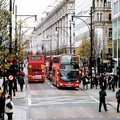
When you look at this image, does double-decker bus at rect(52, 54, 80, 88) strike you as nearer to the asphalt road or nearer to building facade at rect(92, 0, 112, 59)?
the asphalt road

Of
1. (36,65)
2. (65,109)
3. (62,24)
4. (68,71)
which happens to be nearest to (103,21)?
(36,65)

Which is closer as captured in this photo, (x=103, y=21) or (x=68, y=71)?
(x=68, y=71)

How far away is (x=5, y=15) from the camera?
24625 mm

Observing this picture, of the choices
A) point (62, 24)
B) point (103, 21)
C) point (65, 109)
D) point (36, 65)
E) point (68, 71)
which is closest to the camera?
point (65, 109)

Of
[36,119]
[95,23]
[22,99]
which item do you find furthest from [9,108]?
[95,23]

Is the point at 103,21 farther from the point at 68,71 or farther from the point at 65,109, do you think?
the point at 65,109

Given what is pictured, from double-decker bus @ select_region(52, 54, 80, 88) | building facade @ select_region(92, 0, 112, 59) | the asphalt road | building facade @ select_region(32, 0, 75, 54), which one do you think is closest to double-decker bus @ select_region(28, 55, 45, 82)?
double-decker bus @ select_region(52, 54, 80, 88)

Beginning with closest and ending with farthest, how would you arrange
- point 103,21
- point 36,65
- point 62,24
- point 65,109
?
point 65,109
point 36,65
point 103,21
point 62,24

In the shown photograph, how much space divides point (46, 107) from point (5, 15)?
9.53 metres

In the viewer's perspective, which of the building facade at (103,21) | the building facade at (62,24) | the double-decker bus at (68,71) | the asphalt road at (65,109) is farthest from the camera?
the building facade at (62,24)

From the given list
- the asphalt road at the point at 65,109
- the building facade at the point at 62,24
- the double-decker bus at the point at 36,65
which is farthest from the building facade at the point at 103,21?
the asphalt road at the point at 65,109

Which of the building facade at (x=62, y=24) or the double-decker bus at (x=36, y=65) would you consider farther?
the building facade at (x=62, y=24)

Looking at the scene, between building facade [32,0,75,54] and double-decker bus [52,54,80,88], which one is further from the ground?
building facade [32,0,75,54]

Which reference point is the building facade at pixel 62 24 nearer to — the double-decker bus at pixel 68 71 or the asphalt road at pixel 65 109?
the double-decker bus at pixel 68 71
